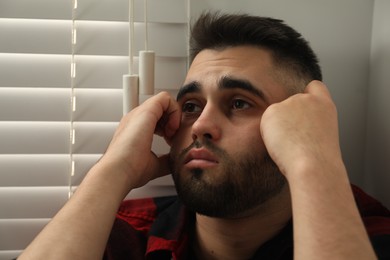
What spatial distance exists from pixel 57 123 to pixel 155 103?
1.13 ft


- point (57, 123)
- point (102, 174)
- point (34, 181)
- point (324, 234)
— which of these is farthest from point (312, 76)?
point (34, 181)

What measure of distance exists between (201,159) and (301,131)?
0.23 m

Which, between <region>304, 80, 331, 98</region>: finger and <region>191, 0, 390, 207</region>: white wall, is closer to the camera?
<region>304, 80, 331, 98</region>: finger

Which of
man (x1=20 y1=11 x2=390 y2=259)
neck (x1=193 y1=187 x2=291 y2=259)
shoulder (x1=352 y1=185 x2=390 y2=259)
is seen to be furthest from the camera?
neck (x1=193 y1=187 x2=291 y2=259)

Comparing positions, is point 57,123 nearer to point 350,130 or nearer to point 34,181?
point 34,181

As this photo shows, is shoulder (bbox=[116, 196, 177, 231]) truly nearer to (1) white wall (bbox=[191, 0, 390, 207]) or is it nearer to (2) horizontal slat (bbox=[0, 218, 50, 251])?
(2) horizontal slat (bbox=[0, 218, 50, 251])

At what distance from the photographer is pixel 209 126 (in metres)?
0.80

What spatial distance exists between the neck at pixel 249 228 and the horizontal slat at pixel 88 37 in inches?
19.9

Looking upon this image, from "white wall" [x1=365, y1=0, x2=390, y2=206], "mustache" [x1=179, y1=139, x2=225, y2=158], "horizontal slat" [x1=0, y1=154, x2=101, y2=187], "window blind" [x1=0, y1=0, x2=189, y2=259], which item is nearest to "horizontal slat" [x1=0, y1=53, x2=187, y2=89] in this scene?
"window blind" [x1=0, y1=0, x2=189, y2=259]

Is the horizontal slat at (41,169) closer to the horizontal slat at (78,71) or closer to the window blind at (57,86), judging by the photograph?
the window blind at (57,86)

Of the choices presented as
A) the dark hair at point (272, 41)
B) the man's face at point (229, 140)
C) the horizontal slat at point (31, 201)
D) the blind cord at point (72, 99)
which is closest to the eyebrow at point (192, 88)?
the man's face at point (229, 140)

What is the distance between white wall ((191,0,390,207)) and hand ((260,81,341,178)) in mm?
386

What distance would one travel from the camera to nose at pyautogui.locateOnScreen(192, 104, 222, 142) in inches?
31.7

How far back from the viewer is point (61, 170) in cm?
108
